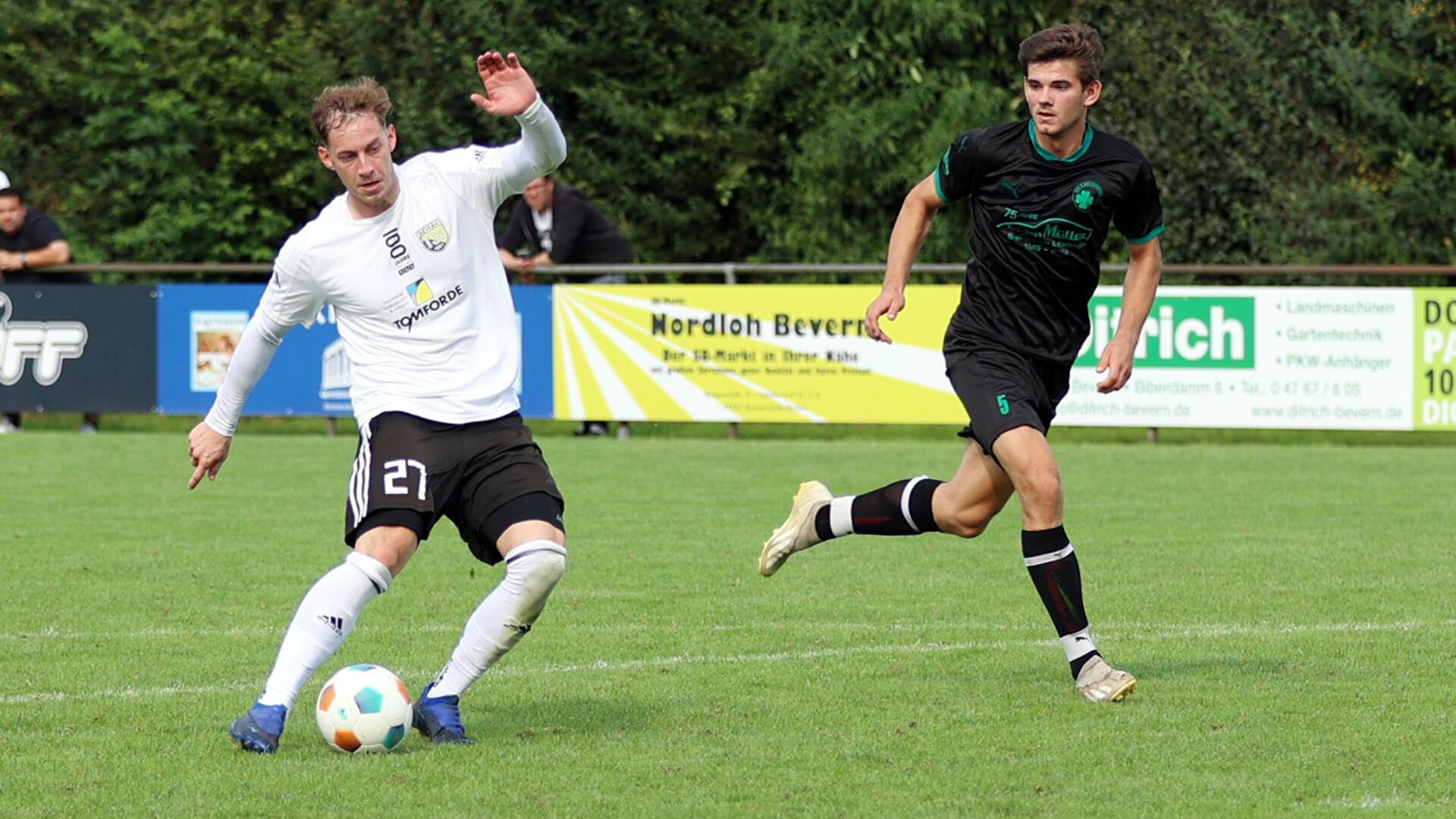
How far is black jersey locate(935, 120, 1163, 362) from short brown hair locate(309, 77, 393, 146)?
2.01 metres

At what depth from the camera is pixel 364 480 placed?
6.04 metres

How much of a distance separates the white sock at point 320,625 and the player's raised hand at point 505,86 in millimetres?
1306

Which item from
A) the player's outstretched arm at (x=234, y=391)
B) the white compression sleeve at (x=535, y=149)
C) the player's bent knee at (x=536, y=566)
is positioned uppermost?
the white compression sleeve at (x=535, y=149)

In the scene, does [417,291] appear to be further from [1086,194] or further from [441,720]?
[1086,194]

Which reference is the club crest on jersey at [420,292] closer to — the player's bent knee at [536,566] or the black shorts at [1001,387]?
the player's bent knee at [536,566]

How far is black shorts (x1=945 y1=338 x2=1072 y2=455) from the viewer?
22.7ft

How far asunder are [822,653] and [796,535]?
483mm

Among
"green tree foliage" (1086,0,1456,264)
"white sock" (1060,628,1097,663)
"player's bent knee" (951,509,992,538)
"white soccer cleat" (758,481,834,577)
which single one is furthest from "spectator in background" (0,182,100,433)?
"white sock" (1060,628,1097,663)

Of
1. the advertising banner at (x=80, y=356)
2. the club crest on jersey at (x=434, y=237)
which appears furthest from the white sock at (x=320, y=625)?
the advertising banner at (x=80, y=356)

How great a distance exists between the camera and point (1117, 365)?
6.99m

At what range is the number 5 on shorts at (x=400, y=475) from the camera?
598cm

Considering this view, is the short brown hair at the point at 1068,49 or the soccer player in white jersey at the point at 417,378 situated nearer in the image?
the soccer player in white jersey at the point at 417,378

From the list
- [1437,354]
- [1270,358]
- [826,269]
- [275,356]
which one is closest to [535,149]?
[1270,358]

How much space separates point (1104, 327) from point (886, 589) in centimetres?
756
